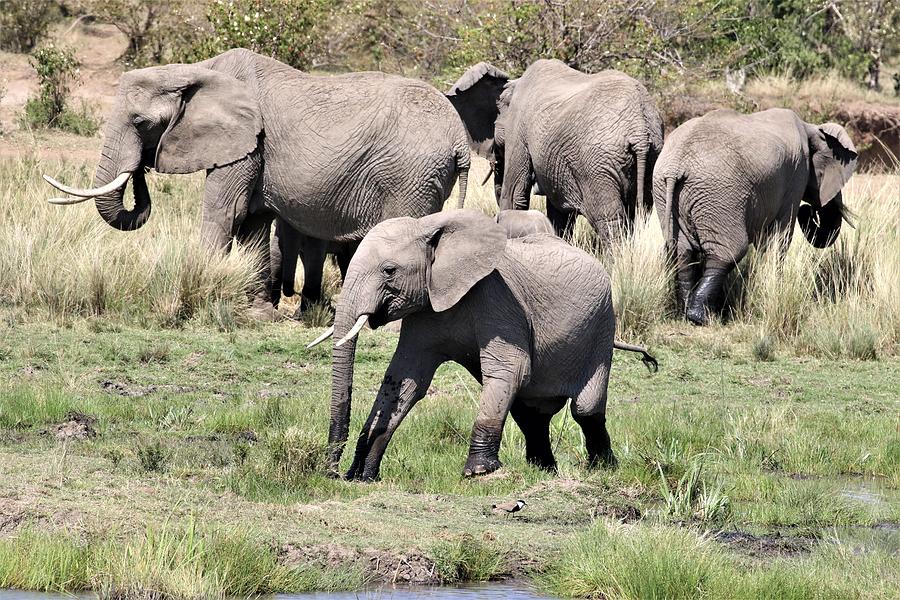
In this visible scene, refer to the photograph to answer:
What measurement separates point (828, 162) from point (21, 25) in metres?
14.7

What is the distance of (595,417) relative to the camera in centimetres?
773

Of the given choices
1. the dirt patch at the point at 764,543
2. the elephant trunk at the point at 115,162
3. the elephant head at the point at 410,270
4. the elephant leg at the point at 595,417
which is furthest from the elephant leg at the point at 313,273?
the dirt patch at the point at 764,543

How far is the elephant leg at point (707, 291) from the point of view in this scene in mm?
12773

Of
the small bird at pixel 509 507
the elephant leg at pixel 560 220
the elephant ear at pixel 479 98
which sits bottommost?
the elephant leg at pixel 560 220

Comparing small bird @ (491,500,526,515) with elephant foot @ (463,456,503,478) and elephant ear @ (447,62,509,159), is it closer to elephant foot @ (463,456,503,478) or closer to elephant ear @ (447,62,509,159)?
elephant foot @ (463,456,503,478)

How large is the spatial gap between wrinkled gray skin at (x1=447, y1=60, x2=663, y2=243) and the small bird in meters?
6.20

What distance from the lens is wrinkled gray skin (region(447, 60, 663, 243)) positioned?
41.8ft

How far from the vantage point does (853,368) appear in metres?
11.5

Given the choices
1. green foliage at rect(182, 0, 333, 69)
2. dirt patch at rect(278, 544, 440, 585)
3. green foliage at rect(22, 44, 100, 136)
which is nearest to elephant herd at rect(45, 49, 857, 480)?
dirt patch at rect(278, 544, 440, 585)

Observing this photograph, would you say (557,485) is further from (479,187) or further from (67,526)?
(479,187)

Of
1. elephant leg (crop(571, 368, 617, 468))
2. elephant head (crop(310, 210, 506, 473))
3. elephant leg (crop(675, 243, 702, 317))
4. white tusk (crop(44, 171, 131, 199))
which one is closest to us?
elephant head (crop(310, 210, 506, 473))

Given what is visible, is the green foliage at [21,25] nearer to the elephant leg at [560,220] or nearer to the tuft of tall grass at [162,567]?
the elephant leg at [560,220]

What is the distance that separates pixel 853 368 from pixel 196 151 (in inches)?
199

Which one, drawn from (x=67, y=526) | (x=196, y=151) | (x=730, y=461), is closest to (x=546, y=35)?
(x=196, y=151)
